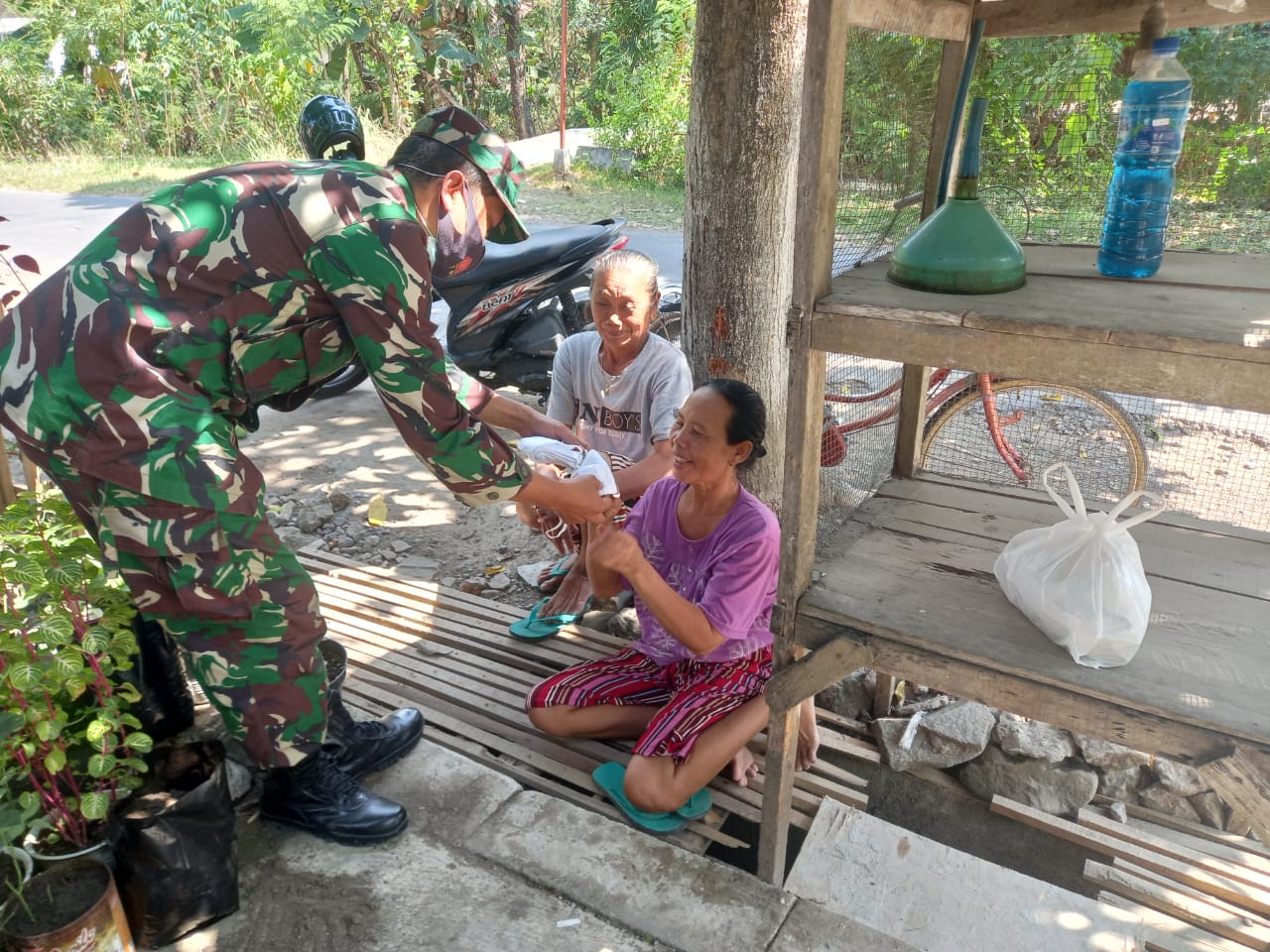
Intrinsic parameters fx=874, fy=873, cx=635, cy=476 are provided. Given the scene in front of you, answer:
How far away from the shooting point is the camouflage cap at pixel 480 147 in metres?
1.83

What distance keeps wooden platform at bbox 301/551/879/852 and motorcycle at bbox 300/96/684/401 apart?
1603 mm

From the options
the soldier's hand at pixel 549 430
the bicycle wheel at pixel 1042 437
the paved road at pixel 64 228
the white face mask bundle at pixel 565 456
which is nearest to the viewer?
the white face mask bundle at pixel 565 456

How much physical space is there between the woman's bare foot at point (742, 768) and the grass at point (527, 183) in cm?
784

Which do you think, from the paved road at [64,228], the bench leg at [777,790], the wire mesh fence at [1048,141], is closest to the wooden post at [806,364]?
the bench leg at [777,790]

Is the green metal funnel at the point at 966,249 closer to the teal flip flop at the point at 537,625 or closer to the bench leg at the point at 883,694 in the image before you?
the bench leg at the point at 883,694

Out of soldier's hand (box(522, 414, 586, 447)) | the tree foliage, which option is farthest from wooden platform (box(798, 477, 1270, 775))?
the tree foliage

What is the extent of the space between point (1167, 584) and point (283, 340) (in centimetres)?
195

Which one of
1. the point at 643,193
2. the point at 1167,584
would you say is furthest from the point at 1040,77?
the point at 643,193

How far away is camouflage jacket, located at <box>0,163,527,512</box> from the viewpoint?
5.40ft

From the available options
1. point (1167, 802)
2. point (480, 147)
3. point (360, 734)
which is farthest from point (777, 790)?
point (480, 147)

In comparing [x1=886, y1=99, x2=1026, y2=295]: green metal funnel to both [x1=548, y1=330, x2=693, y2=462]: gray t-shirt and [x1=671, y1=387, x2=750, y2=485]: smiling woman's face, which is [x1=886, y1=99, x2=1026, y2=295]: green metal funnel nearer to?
[x1=671, y1=387, x2=750, y2=485]: smiling woman's face

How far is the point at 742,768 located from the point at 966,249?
1.46 meters

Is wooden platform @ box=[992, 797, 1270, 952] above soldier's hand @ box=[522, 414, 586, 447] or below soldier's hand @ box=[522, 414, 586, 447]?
below

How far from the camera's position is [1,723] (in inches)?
57.0
